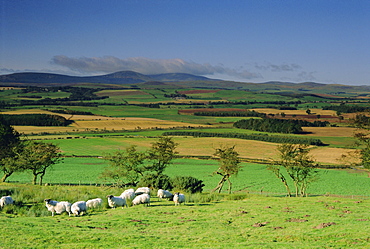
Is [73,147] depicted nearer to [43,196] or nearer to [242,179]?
[242,179]

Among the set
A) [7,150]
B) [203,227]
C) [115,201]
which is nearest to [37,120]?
[7,150]

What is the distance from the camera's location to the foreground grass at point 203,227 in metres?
15.1

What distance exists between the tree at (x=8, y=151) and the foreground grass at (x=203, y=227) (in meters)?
28.1

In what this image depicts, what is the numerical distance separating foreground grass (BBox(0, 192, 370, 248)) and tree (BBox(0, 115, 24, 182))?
2813 centimetres

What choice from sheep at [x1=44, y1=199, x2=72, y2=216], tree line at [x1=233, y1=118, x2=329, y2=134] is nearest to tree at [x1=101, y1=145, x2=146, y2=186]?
sheep at [x1=44, y1=199, x2=72, y2=216]

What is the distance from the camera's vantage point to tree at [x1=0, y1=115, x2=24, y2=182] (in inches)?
1891

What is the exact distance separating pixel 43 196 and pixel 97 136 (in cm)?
7636

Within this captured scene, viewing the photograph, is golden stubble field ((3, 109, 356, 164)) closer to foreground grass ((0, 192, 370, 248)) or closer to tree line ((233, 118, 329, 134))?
tree line ((233, 118, 329, 134))

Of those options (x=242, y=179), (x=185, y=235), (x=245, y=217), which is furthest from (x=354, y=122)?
(x=185, y=235)

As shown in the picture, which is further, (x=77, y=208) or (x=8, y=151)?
(x=8, y=151)

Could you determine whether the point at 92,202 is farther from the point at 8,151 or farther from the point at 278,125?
the point at 278,125

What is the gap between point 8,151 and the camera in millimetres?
51688

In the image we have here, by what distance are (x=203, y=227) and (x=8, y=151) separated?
1612 inches

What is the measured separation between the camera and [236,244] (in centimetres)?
1530
